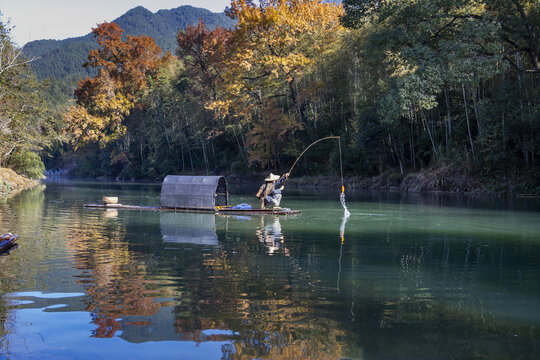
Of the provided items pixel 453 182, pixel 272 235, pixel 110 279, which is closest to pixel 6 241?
pixel 110 279

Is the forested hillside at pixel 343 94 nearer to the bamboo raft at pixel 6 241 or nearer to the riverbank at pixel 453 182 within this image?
the riverbank at pixel 453 182

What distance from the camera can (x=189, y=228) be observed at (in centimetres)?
1436

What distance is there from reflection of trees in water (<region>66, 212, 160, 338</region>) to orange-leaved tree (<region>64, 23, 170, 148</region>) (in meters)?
46.0

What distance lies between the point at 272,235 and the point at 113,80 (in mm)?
49611

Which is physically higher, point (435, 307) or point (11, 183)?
point (11, 183)


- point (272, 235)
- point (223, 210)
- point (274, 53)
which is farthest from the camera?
point (274, 53)

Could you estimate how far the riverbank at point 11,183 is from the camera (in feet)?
107

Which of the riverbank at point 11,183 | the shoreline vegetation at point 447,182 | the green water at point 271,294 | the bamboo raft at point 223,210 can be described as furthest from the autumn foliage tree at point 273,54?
the green water at point 271,294

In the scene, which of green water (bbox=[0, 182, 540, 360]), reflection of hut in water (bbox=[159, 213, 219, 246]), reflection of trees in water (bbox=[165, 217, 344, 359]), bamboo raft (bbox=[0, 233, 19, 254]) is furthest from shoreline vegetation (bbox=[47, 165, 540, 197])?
bamboo raft (bbox=[0, 233, 19, 254])

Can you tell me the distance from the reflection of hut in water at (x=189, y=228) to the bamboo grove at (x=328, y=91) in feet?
35.0

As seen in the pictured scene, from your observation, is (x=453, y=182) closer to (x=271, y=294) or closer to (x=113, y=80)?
(x=271, y=294)

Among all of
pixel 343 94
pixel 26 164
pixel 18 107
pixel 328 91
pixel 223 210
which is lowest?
pixel 223 210

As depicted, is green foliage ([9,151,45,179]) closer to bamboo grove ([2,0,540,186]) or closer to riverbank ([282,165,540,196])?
bamboo grove ([2,0,540,186])

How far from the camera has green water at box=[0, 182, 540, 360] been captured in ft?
16.4
